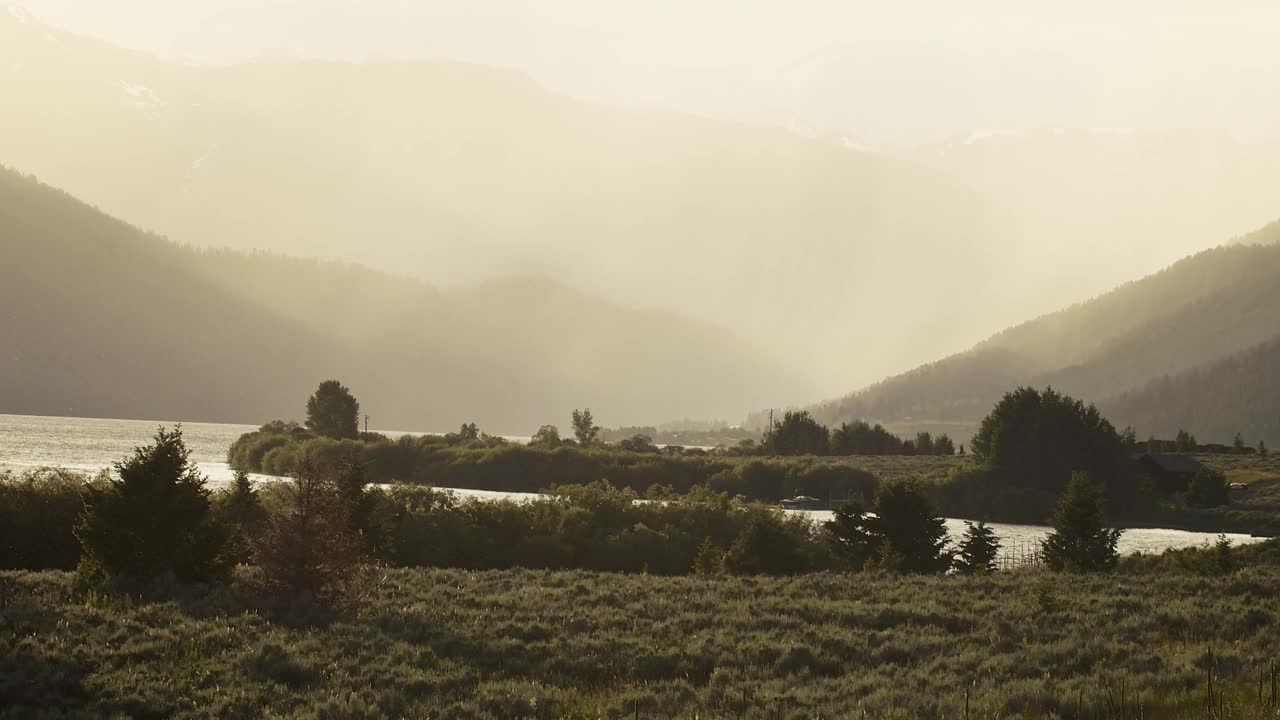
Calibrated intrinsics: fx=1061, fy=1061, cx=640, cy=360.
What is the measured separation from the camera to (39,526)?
198ft

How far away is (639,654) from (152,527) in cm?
2032

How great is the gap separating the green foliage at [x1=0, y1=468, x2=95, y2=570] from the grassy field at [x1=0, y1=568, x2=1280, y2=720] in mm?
19585

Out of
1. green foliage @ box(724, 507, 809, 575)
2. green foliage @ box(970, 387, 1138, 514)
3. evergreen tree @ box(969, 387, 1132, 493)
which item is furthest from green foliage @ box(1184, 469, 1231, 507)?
green foliage @ box(724, 507, 809, 575)

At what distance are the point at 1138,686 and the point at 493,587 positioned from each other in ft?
90.4

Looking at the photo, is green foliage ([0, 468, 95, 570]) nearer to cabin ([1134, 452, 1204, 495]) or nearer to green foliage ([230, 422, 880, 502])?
green foliage ([230, 422, 880, 502])

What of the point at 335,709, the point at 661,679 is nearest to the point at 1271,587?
the point at 661,679

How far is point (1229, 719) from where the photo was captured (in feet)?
65.9

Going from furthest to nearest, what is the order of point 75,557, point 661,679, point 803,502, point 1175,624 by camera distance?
point 803,502 < point 75,557 < point 1175,624 < point 661,679

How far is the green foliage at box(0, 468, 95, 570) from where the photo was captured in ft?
189

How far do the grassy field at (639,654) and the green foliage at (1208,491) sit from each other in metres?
125

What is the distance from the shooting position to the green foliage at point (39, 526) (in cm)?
5753

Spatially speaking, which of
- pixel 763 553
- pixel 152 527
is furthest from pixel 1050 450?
pixel 152 527

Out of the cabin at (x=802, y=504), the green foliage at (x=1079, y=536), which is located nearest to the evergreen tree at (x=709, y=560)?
the green foliage at (x=1079, y=536)

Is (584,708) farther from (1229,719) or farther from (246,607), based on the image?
(246,607)
